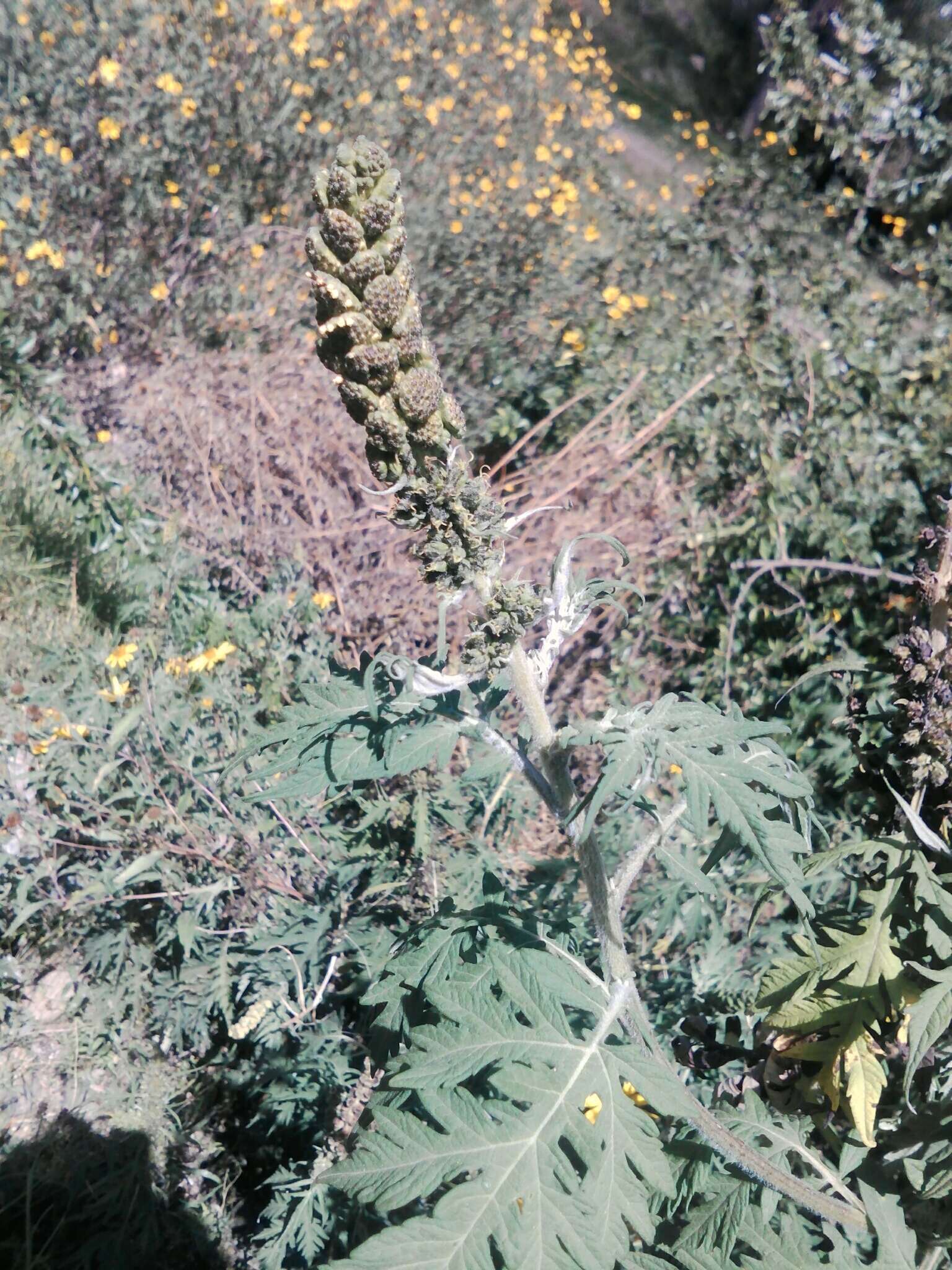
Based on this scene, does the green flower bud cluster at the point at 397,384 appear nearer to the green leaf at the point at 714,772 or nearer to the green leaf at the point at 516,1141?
the green leaf at the point at 714,772

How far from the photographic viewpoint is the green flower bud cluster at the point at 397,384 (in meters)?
1.20

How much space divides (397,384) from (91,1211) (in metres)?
2.27

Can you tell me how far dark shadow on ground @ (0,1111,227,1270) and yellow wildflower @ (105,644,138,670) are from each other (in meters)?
1.34

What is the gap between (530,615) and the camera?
141cm

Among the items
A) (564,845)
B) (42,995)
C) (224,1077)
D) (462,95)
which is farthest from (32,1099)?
(462,95)

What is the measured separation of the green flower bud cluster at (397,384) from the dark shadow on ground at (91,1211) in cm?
193

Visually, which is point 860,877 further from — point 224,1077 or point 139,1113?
point 139,1113

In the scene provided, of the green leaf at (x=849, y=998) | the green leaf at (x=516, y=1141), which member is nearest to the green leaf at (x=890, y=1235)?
the green leaf at (x=849, y=998)

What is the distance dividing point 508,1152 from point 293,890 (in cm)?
148

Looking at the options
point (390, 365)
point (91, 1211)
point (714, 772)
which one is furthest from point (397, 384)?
point (91, 1211)

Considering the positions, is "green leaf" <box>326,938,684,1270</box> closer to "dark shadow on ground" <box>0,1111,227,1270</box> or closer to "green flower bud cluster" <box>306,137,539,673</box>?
"green flower bud cluster" <box>306,137,539,673</box>

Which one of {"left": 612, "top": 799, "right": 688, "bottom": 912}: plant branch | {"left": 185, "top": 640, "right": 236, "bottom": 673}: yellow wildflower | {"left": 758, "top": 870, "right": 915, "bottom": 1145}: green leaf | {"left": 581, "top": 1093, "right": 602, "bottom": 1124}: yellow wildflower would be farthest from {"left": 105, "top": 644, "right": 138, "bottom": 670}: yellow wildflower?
{"left": 758, "top": 870, "right": 915, "bottom": 1145}: green leaf

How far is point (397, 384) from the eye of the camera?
4.22ft

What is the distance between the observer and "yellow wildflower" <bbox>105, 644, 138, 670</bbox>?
3092mm
